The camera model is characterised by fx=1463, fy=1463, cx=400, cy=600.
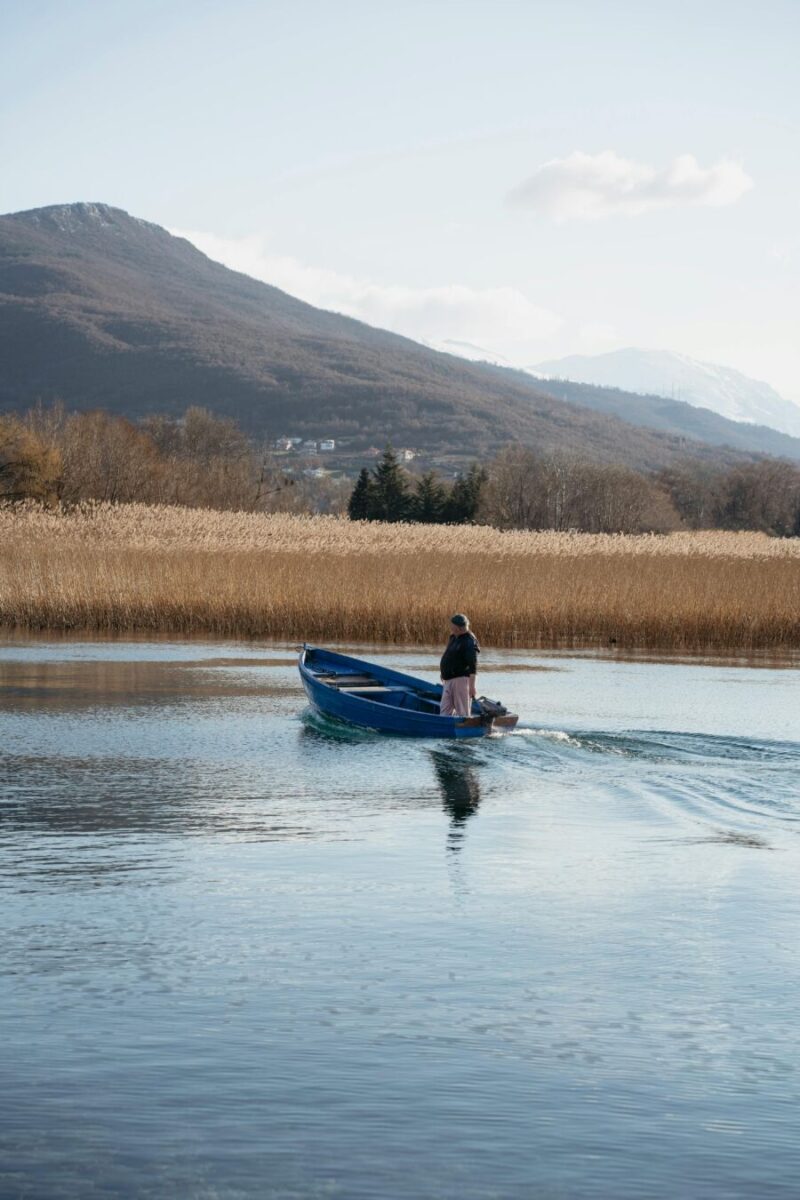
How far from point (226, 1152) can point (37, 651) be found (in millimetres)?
21281

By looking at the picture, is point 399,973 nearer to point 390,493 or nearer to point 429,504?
point 429,504

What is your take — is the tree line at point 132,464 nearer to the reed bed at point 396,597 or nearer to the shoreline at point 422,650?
the reed bed at point 396,597

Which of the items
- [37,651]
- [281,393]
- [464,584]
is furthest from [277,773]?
[281,393]

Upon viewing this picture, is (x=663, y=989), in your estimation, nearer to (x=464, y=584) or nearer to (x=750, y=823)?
(x=750, y=823)

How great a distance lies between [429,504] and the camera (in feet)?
245

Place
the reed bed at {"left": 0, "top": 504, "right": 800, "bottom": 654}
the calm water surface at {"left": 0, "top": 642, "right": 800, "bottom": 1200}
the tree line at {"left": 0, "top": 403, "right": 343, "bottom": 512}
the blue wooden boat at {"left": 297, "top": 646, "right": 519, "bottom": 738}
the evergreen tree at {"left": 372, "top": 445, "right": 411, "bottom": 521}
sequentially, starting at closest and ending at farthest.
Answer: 1. the calm water surface at {"left": 0, "top": 642, "right": 800, "bottom": 1200}
2. the blue wooden boat at {"left": 297, "top": 646, "right": 519, "bottom": 738}
3. the reed bed at {"left": 0, "top": 504, "right": 800, "bottom": 654}
4. the tree line at {"left": 0, "top": 403, "right": 343, "bottom": 512}
5. the evergreen tree at {"left": 372, "top": 445, "right": 411, "bottom": 521}

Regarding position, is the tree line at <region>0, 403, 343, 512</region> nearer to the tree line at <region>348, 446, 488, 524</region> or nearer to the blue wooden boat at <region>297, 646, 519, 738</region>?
the tree line at <region>348, 446, 488, 524</region>

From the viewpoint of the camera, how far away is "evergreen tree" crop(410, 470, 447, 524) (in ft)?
245

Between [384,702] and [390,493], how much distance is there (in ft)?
189

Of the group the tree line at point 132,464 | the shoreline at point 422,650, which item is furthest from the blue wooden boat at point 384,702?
the tree line at point 132,464

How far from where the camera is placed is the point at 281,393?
644 feet

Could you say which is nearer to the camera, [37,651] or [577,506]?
[37,651]

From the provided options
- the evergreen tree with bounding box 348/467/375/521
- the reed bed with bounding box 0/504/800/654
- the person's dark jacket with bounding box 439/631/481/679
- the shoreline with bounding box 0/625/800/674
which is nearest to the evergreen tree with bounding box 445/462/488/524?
the evergreen tree with bounding box 348/467/375/521

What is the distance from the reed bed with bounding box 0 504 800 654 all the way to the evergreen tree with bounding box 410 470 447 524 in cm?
4141
